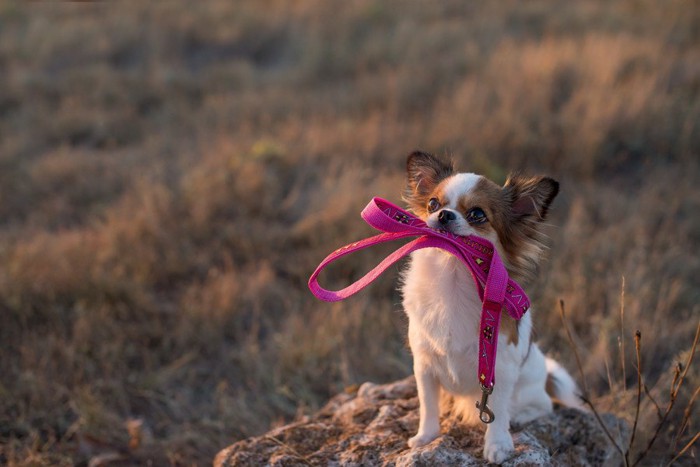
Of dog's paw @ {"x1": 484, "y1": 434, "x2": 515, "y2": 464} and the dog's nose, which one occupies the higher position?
the dog's nose

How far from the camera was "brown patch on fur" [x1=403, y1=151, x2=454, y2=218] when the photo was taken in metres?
2.91

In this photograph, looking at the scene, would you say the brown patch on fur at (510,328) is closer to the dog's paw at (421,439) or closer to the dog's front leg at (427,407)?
the dog's front leg at (427,407)

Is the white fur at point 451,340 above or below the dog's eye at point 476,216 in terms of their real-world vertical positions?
below

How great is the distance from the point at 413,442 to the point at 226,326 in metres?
2.59

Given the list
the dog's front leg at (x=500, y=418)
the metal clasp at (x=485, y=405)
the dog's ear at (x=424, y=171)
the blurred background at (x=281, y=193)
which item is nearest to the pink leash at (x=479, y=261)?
the metal clasp at (x=485, y=405)

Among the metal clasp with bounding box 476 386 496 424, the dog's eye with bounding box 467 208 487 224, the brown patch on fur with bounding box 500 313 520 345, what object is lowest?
the metal clasp with bounding box 476 386 496 424

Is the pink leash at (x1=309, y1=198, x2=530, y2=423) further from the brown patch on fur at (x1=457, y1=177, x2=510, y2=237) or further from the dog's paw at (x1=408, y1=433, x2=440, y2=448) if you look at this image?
the dog's paw at (x1=408, y1=433, x2=440, y2=448)

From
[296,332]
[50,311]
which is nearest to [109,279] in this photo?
[50,311]

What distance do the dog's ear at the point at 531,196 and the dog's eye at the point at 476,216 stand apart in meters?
0.17

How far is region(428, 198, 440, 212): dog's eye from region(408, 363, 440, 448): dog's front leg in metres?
0.68

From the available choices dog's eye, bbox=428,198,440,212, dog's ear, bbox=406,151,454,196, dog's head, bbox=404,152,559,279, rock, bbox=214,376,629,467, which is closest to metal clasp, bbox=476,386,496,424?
rock, bbox=214,376,629,467

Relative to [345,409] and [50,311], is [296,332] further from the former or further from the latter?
[50,311]

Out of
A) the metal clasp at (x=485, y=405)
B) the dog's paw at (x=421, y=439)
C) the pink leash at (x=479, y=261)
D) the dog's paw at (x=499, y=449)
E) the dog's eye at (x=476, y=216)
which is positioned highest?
the dog's eye at (x=476, y=216)

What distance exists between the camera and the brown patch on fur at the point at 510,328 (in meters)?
2.67
